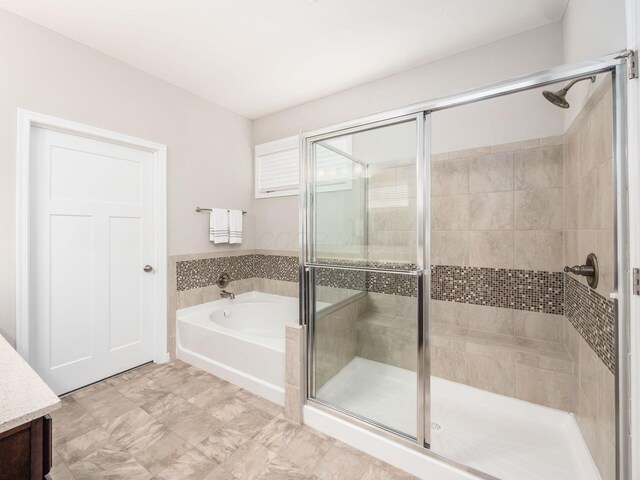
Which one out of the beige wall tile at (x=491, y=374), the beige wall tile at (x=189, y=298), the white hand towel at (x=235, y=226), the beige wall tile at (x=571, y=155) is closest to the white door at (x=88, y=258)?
the beige wall tile at (x=189, y=298)

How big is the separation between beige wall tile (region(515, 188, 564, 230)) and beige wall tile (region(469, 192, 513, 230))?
0.05 metres

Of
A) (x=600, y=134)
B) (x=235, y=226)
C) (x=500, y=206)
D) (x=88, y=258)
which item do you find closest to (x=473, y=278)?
(x=500, y=206)

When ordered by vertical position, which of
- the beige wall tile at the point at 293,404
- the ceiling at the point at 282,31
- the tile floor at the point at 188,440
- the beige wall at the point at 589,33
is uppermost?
the ceiling at the point at 282,31

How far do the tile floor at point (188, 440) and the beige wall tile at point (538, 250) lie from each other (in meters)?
1.56

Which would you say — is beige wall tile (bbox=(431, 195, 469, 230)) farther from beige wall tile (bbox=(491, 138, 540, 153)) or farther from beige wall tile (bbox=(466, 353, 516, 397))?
beige wall tile (bbox=(466, 353, 516, 397))

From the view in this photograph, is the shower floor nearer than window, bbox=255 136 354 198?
Yes

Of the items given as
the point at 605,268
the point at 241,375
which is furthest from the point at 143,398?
the point at 605,268

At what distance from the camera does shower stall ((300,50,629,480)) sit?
1371 mm

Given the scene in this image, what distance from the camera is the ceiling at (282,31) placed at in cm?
175

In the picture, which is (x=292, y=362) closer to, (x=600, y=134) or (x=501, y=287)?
(x=501, y=287)

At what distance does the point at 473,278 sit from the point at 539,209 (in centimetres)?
65

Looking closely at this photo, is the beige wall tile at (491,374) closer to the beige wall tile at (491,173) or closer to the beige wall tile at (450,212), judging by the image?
the beige wall tile at (450,212)

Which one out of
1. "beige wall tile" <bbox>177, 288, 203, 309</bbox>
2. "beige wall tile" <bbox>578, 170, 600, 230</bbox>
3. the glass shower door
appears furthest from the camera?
"beige wall tile" <bbox>177, 288, 203, 309</bbox>

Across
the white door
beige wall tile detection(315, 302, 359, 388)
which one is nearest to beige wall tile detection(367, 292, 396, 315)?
beige wall tile detection(315, 302, 359, 388)
